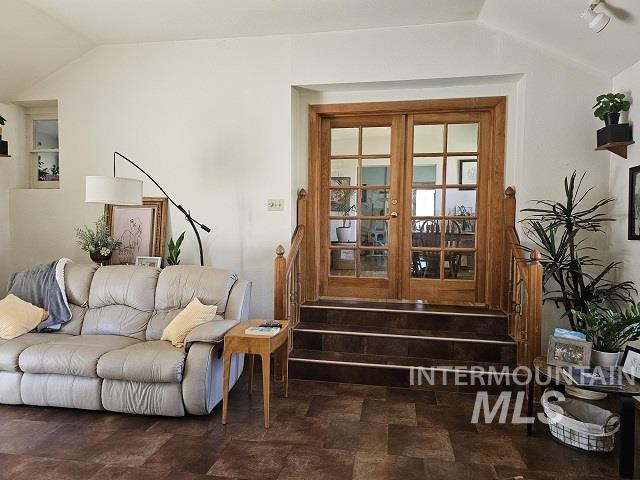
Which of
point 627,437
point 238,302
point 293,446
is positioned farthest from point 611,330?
point 238,302

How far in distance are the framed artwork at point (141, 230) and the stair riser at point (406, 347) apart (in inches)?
68.9

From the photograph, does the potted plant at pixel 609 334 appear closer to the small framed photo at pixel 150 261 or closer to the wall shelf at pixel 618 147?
the wall shelf at pixel 618 147

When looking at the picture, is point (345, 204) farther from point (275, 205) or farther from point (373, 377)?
point (373, 377)

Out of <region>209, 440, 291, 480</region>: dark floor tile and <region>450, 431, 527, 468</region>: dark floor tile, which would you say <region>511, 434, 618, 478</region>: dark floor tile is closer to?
<region>450, 431, 527, 468</region>: dark floor tile

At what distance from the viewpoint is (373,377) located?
3.36 meters

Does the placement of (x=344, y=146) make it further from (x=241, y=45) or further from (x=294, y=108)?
(x=241, y=45)

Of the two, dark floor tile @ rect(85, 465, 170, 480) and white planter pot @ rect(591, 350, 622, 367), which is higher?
white planter pot @ rect(591, 350, 622, 367)

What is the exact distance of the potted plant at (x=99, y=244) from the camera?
12.9 feet

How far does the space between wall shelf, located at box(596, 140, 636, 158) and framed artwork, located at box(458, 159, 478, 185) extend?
3.42 feet

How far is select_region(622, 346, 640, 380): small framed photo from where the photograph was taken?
2321mm

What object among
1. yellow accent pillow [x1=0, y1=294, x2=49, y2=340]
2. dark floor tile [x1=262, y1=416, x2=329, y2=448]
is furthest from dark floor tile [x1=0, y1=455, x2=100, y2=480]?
yellow accent pillow [x1=0, y1=294, x2=49, y2=340]

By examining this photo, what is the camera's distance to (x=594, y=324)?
262 cm

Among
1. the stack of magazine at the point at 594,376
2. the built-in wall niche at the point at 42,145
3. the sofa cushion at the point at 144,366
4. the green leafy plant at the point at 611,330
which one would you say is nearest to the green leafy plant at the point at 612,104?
the green leafy plant at the point at 611,330

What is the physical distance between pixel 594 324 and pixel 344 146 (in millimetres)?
2696
